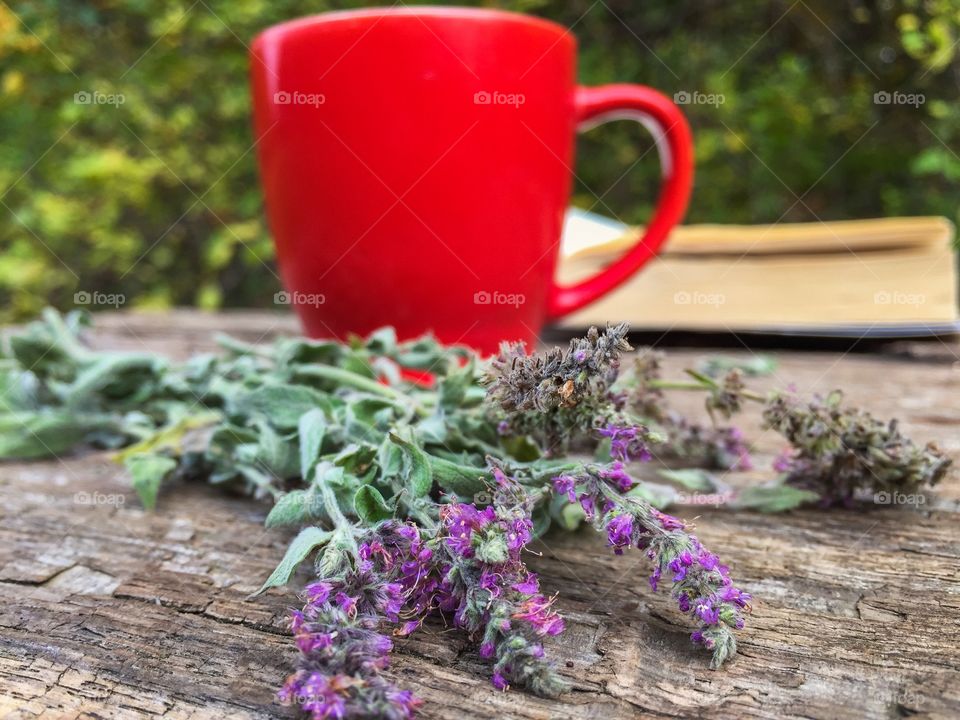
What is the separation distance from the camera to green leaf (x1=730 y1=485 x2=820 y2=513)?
54cm

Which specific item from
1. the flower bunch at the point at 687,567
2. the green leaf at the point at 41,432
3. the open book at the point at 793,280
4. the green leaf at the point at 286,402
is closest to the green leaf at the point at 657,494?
the flower bunch at the point at 687,567

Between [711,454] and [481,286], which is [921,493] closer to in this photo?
[711,454]

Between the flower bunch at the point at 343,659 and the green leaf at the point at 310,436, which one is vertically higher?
the green leaf at the point at 310,436

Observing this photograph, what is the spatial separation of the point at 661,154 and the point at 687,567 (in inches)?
22.4

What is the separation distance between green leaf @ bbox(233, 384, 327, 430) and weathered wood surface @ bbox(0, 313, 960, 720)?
0.07 m

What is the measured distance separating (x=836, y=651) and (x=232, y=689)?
0.27m

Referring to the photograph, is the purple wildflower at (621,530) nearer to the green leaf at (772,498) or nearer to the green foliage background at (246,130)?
the green leaf at (772,498)

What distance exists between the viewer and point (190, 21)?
185cm

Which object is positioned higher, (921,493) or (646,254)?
(646,254)

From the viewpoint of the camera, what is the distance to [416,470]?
1.45 feet

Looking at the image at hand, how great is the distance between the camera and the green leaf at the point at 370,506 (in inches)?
16.8

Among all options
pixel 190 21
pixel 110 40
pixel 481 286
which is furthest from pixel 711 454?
pixel 110 40

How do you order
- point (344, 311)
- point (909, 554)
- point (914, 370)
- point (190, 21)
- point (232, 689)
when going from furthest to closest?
point (190, 21)
point (914, 370)
point (344, 311)
point (909, 554)
point (232, 689)

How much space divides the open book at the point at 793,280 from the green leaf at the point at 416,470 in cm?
73
